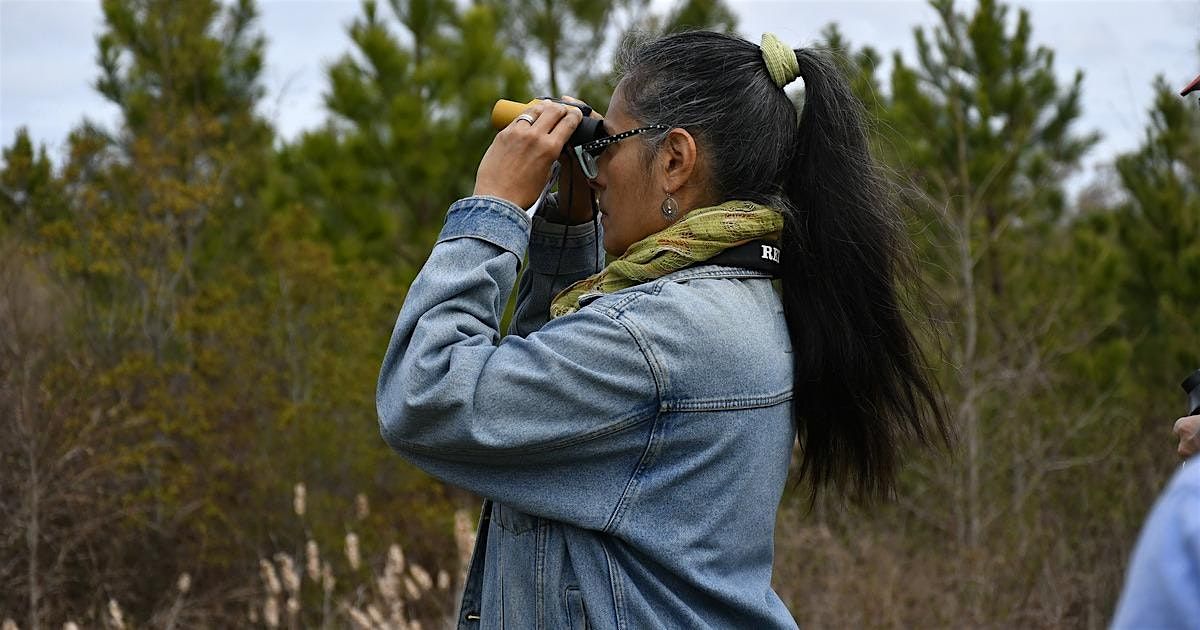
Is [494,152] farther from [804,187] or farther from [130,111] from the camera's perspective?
[130,111]

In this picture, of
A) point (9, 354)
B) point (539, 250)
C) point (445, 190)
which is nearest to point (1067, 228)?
point (445, 190)

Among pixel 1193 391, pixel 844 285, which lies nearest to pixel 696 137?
pixel 844 285

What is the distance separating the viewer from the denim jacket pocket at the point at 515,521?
1.99m

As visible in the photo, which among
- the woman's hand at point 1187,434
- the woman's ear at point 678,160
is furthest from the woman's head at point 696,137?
the woman's hand at point 1187,434

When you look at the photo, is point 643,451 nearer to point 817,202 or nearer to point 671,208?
point 671,208

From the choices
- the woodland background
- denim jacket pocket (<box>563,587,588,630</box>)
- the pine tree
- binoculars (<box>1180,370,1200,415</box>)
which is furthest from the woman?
the pine tree

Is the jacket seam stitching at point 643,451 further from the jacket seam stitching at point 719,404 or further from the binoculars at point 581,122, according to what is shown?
the binoculars at point 581,122

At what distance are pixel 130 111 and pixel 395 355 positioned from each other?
33.4 ft

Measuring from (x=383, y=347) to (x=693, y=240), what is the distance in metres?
6.83

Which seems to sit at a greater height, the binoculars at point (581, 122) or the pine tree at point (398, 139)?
the pine tree at point (398, 139)

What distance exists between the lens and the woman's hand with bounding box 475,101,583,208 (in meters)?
2.08

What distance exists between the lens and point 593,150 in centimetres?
215

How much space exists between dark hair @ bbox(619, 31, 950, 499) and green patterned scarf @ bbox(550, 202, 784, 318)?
0.05 metres

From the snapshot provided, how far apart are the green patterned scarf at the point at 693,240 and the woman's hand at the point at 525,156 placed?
0.59ft
